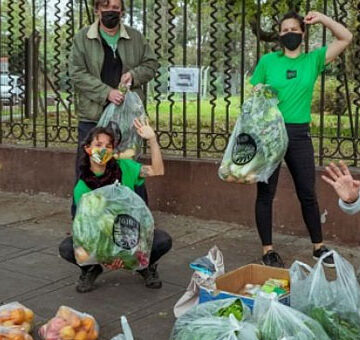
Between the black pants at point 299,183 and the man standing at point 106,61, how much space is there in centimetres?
136

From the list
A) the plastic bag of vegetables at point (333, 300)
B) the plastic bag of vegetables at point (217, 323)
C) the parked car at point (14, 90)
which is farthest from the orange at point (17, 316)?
the parked car at point (14, 90)

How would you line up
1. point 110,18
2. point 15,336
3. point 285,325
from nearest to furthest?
point 285,325 < point 15,336 < point 110,18

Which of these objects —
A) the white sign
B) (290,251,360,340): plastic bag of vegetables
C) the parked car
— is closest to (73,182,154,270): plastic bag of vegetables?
(290,251,360,340): plastic bag of vegetables

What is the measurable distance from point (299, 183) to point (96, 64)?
1913mm

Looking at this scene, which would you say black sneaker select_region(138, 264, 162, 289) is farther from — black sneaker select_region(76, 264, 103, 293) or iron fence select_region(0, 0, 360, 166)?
iron fence select_region(0, 0, 360, 166)

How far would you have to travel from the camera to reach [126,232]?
166 inches

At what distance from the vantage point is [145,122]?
4695 mm

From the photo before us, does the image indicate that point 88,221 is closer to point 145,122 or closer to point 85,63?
point 145,122

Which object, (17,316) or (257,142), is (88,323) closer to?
(17,316)

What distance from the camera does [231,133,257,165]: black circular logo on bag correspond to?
190 inches

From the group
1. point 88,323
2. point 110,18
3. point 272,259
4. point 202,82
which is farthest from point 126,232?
point 202,82

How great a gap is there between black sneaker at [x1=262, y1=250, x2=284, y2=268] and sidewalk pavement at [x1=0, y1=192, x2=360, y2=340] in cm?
16

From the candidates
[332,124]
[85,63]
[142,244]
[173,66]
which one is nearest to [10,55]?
[173,66]

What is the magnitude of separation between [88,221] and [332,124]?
4236 millimetres
